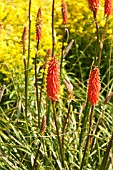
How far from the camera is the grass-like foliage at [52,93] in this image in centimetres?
285

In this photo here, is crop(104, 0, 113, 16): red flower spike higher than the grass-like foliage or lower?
higher

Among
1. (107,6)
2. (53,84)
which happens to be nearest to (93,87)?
(53,84)

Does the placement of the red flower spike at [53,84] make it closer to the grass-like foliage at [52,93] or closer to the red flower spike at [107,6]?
the grass-like foliage at [52,93]

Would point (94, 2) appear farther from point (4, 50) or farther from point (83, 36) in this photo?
point (83, 36)

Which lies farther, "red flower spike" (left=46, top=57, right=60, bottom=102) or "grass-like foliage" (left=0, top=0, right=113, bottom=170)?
"grass-like foliage" (left=0, top=0, right=113, bottom=170)

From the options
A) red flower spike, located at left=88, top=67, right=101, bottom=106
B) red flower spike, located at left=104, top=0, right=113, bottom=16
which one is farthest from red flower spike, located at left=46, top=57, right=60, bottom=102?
red flower spike, located at left=104, top=0, right=113, bottom=16

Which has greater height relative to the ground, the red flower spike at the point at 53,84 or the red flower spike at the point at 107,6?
the red flower spike at the point at 107,6

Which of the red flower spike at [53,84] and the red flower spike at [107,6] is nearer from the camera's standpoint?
the red flower spike at [53,84]

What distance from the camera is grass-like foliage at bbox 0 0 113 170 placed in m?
2.85

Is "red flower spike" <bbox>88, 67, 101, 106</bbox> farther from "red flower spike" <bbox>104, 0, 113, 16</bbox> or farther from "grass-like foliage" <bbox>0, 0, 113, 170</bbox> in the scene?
"red flower spike" <bbox>104, 0, 113, 16</bbox>

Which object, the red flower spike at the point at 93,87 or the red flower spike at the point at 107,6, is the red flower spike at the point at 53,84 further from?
the red flower spike at the point at 107,6

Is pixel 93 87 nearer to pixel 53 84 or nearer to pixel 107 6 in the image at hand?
pixel 53 84

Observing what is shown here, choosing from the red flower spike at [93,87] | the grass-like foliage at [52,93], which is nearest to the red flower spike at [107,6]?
the grass-like foliage at [52,93]

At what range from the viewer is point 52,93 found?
8.07 ft
